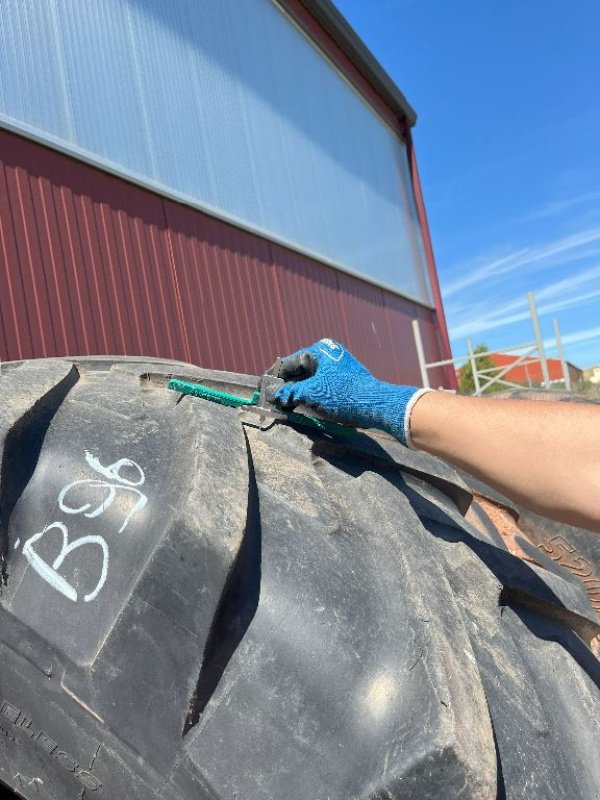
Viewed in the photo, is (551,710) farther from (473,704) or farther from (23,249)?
(23,249)

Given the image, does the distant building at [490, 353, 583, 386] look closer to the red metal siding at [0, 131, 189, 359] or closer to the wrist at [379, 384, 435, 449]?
the red metal siding at [0, 131, 189, 359]

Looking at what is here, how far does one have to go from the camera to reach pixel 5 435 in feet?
3.71

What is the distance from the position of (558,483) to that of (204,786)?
828 millimetres

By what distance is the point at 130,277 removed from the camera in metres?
6.35

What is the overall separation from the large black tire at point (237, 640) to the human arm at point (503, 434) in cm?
19

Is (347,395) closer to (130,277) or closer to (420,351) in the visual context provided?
(130,277)

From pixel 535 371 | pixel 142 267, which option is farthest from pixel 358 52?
pixel 535 371

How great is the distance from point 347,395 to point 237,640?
0.65 metres

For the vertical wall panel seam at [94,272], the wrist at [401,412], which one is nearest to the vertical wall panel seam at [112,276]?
the vertical wall panel seam at [94,272]

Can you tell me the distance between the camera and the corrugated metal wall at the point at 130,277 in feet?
17.3

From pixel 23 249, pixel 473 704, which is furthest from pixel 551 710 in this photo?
pixel 23 249

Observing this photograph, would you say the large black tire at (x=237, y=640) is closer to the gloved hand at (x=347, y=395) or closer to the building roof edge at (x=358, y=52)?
the gloved hand at (x=347, y=395)

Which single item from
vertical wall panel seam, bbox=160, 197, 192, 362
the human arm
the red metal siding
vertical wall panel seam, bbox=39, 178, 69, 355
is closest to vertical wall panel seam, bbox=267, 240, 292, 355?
vertical wall panel seam, bbox=160, 197, 192, 362

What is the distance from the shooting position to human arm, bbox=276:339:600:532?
128 cm
